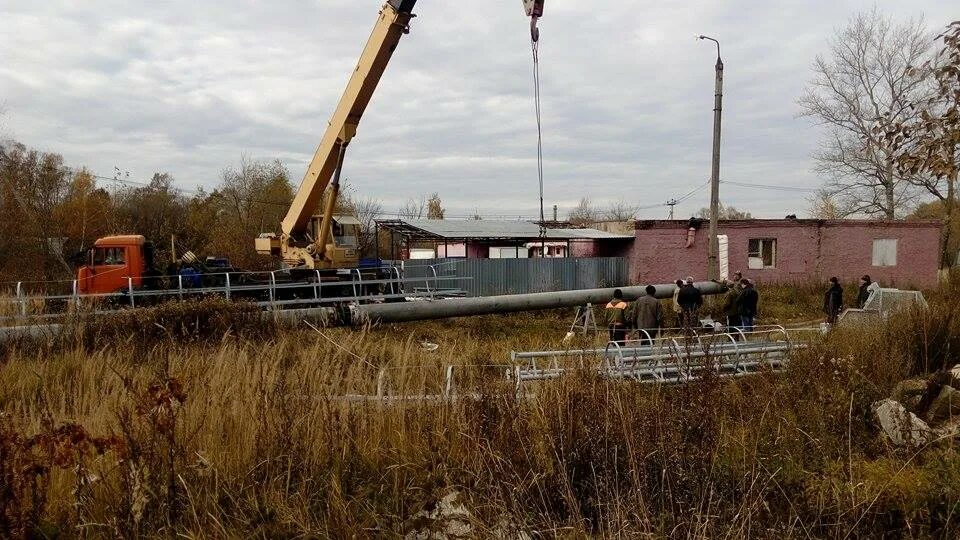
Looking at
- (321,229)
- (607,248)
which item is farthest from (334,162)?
(607,248)

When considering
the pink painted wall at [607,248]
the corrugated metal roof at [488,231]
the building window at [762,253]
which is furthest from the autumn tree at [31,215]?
the building window at [762,253]

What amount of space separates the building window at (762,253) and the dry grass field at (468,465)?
2168cm

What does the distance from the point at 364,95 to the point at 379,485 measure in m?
13.2

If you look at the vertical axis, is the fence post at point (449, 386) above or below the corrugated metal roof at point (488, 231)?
below

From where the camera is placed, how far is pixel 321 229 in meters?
17.3

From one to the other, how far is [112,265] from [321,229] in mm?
5178

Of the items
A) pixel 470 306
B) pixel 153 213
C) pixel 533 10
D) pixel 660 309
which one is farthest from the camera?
pixel 153 213

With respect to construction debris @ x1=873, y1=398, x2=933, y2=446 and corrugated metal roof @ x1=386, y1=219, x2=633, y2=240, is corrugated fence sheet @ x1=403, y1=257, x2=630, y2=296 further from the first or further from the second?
construction debris @ x1=873, y1=398, x2=933, y2=446

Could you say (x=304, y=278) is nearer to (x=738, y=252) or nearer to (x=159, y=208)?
(x=738, y=252)

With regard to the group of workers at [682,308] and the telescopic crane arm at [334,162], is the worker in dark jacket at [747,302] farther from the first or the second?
the telescopic crane arm at [334,162]

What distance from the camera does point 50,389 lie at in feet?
18.1

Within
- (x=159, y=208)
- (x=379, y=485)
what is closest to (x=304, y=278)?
(x=379, y=485)

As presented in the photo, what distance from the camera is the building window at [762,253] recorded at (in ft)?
80.8

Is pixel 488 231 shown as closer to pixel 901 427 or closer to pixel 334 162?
pixel 334 162
